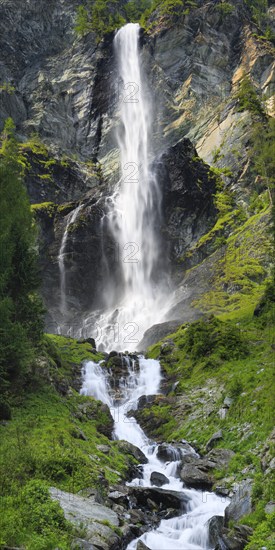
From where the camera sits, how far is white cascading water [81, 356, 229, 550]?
1347 centimetres

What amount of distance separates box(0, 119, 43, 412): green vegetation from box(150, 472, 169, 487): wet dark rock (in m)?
6.36

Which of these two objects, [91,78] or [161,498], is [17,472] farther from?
[91,78]

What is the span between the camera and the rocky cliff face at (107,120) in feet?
194

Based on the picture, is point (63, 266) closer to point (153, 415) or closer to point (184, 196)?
point (184, 196)

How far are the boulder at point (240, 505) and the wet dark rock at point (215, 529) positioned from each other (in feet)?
1.07

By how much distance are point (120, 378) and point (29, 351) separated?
15471mm

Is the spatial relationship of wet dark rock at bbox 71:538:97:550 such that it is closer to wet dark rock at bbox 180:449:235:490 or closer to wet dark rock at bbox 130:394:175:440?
wet dark rock at bbox 180:449:235:490

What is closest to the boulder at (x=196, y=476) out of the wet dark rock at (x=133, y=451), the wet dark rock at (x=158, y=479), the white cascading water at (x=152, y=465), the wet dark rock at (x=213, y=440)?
the white cascading water at (x=152, y=465)

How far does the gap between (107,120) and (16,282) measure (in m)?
69.2

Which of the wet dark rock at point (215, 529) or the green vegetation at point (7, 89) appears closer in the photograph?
the wet dark rock at point (215, 529)

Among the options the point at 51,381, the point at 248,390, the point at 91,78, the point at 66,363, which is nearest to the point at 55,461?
the point at 51,381

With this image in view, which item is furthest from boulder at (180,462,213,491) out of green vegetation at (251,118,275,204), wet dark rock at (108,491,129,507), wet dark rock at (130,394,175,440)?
green vegetation at (251,118,275,204)

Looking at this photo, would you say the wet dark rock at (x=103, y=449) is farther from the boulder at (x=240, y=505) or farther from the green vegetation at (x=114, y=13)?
the green vegetation at (x=114, y=13)

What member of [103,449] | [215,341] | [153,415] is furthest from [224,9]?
[103,449]
